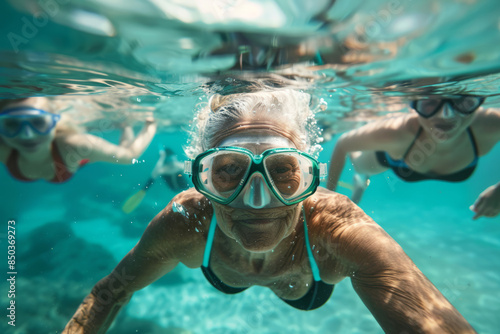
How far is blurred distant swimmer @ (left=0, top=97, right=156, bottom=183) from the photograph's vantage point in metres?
6.11

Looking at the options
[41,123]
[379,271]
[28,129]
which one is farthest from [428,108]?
[28,129]

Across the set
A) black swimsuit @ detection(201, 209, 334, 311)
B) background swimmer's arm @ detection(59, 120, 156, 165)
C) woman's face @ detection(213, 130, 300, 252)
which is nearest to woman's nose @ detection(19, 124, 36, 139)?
background swimmer's arm @ detection(59, 120, 156, 165)

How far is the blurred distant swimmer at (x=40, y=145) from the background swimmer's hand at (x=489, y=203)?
8802 millimetres

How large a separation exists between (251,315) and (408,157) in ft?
19.4

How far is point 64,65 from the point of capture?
4.38 meters

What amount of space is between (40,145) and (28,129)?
51 centimetres

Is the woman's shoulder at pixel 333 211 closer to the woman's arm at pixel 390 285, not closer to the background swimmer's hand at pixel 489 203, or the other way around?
the woman's arm at pixel 390 285

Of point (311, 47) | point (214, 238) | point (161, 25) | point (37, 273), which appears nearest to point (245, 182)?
point (214, 238)

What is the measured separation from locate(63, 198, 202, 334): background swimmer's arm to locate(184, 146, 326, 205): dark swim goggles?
31.2 inches

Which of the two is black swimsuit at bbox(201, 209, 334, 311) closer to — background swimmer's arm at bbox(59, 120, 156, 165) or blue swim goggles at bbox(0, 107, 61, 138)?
background swimmer's arm at bbox(59, 120, 156, 165)

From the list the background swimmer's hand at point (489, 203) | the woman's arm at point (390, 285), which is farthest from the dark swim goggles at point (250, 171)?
the background swimmer's hand at point (489, 203)

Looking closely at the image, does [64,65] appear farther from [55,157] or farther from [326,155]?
[326,155]

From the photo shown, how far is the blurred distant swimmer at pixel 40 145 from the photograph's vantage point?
20.0ft

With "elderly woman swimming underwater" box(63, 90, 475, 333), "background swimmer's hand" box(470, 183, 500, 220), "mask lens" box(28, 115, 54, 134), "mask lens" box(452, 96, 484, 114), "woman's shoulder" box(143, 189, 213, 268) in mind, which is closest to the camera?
"elderly woman swimming underwater" box(63, 90, 475, 333)
